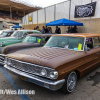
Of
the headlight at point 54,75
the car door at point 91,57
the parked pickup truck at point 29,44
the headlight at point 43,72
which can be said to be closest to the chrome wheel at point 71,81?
the car door at point 91,57

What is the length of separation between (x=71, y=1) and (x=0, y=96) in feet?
44.7

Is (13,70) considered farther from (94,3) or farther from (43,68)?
(94,3)

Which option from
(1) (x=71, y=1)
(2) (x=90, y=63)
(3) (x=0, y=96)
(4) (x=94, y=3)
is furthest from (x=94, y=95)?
(1) (x=71, y=1)

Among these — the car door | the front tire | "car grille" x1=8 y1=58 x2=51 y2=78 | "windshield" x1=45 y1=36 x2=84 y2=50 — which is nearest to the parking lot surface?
the front tire

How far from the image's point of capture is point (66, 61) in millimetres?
2742

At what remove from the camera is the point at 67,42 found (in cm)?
391

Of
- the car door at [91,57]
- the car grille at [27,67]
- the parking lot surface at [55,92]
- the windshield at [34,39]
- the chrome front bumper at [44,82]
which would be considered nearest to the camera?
the chrome front bumper at [44,82]

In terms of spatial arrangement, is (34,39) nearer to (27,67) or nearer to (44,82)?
(27,67)

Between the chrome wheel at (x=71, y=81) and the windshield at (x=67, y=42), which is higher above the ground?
the windshield at (x=67, y=42)

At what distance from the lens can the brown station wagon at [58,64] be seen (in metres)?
2.52

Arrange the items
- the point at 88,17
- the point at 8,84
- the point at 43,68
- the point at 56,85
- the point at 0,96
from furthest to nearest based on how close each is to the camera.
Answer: the point at 88,17 < the point at 8,84 < the point at 0,96 < the point at 43,68 < the point at 56,85

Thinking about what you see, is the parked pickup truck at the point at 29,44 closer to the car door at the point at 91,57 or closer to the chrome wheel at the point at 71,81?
the car door at the point at 91,57

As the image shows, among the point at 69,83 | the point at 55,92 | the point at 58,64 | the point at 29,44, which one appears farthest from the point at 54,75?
the point at 29,44

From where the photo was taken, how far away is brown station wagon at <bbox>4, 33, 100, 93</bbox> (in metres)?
2.52
